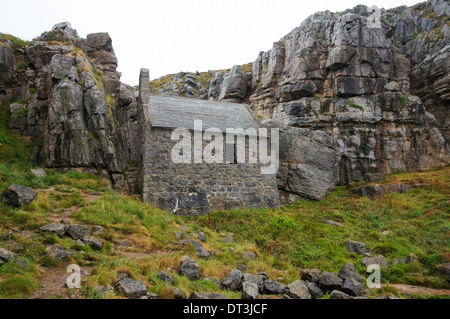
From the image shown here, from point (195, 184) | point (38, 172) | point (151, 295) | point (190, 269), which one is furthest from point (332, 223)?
point (38, 172)

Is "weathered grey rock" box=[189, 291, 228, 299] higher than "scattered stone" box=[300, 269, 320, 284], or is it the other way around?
"weathered grey rock" box=[189, 291, 228, 299]

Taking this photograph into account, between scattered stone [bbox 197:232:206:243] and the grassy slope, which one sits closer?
the grassy slope

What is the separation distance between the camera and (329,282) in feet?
33.4

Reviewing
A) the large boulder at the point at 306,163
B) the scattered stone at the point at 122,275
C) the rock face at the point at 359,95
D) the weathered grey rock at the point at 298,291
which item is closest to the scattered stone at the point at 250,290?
the weathered grey rock at the point at 298,291

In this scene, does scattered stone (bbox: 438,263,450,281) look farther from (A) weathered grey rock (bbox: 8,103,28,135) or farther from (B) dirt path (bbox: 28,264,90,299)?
(A) weathered grey rock (bbox: 8,103,28,135)

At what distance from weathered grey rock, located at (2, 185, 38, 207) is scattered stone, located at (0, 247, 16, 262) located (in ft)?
14.8

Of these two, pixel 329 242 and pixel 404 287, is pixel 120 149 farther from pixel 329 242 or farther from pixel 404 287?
pixel 404 287

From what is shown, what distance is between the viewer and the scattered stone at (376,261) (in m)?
13.1

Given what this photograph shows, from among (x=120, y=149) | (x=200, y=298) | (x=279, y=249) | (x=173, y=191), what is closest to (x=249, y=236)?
(x=279, y=249)

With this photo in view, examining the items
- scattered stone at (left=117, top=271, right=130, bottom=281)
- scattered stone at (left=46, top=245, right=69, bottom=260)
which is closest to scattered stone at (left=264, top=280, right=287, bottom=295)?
scattered stone at (left=117, top=271, right=130, bottom=281)

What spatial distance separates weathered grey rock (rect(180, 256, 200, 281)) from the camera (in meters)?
9.72

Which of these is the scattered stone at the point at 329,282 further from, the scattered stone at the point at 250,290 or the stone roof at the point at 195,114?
the stone roof at the point at 195,114

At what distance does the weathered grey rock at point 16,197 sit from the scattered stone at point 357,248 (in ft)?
47.3

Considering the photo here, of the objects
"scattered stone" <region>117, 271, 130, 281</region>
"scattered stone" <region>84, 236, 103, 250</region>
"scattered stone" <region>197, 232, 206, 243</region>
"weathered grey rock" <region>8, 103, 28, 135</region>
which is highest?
"weathered grey rock" <region>8, 103, 28, 135</region>
